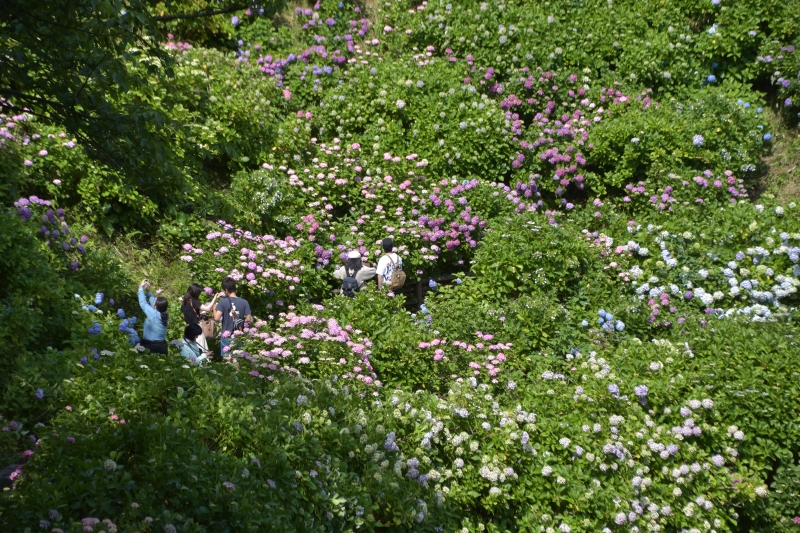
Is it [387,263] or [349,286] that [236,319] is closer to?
[349,286]

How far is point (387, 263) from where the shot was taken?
8516 mm

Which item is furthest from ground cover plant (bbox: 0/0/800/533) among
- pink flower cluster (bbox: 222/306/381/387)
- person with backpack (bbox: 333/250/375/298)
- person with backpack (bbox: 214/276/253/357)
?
person with backpack (bbox: 333/250/375/298)

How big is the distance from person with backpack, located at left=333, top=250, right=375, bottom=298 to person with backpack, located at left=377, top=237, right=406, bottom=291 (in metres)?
0.11

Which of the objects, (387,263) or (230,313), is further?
(387,263)

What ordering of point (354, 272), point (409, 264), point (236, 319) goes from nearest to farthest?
point (236, 319)
point (354, 272)
point (409, 264)

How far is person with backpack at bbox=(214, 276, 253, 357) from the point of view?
7.30 m

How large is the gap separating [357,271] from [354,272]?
4 cm

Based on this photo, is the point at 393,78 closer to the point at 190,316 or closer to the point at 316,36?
the point at 316,36

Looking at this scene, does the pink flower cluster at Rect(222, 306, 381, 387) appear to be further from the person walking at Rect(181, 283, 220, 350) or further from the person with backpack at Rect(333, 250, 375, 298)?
the person with backpack at Rect(333, 250, 375, 298)

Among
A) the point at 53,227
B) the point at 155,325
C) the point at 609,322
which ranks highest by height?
the point at 53,227

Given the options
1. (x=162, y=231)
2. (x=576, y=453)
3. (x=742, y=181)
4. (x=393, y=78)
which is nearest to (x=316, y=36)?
(x=393, y=78)

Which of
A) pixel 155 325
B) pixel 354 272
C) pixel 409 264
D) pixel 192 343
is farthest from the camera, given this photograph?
pixel 409 264

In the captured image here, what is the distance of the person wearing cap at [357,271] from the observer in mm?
8453

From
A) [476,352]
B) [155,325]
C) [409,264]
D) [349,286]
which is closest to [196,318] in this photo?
[155,325]
